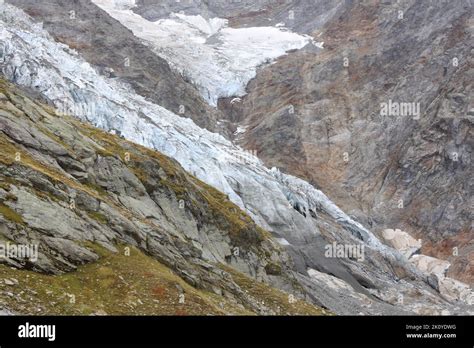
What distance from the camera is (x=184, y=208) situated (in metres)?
43.7

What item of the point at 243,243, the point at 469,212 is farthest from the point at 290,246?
the point at 469,212

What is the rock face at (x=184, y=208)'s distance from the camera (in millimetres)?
31203

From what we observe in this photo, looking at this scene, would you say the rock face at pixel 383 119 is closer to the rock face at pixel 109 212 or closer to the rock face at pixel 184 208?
the rock face at pixel 184 208

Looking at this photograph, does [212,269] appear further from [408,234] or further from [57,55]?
[408,234]

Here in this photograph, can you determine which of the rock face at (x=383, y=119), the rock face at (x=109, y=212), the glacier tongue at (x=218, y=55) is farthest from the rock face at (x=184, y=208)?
the glacier tongue at (x=218, y=55)

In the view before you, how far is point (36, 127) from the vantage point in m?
37.6

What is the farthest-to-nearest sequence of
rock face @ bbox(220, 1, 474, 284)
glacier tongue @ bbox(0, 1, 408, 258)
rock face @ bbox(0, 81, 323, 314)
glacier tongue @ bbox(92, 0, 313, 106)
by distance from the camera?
1. glacier tongue @ bbox(92, 0, 313, 106)
2. rock face @ bbox(220, 1, 474, 284)
3. glacier tongue @ bbox(0, 1, 408, 258)
4. rock face @ bbox(0, 81, 323, 314)

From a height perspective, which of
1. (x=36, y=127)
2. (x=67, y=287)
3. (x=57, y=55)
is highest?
(x=57, y=55)

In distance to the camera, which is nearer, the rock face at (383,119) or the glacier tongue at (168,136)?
the glacier tongue at (168,136)

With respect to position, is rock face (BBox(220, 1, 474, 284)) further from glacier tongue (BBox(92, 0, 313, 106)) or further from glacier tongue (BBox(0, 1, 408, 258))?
glacier tongue (BBox(0, 1, 408, 258))

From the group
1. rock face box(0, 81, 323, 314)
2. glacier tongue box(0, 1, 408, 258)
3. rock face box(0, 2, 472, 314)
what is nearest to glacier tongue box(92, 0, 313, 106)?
rock face box(0, 2, 472, 314)

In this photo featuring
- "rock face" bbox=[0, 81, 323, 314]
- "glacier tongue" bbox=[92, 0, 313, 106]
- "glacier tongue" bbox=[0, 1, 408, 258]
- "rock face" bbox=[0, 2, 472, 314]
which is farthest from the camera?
"glacier tongue" bbox=[92, 0, 313, 106]

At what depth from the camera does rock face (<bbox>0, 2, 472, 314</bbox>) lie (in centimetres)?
3120

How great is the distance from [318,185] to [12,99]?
7895cm
